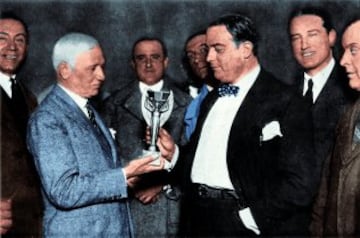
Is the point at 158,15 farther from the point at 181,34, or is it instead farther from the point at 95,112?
the point at 95,112

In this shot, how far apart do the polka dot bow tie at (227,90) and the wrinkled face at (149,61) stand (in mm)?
393

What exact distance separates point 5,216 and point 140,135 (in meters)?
0.86

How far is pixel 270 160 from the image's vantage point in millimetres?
3260

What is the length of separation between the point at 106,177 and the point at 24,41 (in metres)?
0.96

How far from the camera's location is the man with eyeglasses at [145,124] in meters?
3.55

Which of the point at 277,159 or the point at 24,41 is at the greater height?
the point at 24,41

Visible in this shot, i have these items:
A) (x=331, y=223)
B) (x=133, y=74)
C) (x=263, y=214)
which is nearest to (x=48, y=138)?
(x=133, y=74)

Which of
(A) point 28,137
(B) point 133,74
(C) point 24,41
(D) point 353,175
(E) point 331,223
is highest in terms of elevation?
(C) point 24,41

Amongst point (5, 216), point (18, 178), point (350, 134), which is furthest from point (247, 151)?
point (5, 216)

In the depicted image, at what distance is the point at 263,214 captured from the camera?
3.28 meters

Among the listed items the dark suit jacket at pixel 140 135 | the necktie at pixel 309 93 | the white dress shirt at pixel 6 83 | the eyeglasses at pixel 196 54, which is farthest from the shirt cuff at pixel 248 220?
the white dress shirt at pixel 6 83

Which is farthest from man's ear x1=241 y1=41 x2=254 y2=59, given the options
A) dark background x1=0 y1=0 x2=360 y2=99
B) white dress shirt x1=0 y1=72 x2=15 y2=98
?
white dress shirt x1=0 y1=72 x2=15 y2=98

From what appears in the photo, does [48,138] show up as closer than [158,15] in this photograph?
Yes

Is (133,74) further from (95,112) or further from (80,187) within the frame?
(80,187)
